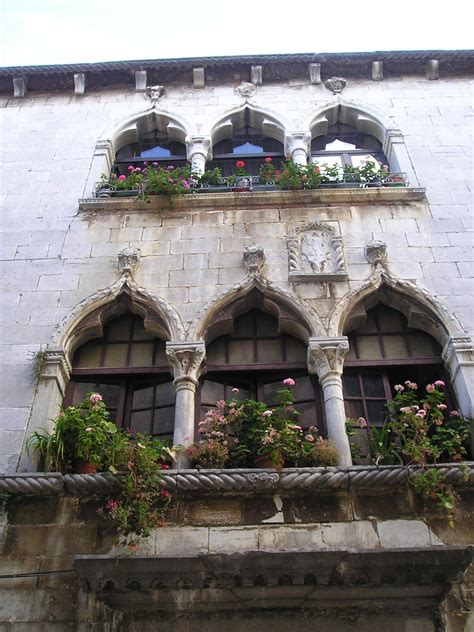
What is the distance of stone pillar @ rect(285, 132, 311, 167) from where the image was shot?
1075 cm

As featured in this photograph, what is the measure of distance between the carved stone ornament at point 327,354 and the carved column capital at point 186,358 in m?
1.29

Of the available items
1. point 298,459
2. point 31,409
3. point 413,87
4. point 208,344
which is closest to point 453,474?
point 298,459

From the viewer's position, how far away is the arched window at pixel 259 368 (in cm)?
790

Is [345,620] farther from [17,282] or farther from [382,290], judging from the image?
[17,282]

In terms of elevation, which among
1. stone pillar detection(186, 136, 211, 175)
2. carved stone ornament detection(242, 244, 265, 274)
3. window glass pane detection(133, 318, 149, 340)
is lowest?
window glass pane detection(133, 318, 149, 340)

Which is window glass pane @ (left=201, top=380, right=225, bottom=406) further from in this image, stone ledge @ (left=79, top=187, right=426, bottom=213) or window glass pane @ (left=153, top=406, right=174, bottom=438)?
stone ledge @ (left=79, top=187, right=426, bottom=213)

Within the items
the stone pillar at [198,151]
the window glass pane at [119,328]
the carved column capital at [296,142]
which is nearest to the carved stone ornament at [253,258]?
the window glass pane at [119,328]

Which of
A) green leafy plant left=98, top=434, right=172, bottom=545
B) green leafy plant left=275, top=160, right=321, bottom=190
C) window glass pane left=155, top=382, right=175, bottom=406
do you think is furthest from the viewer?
green leafy plant left=275, top=160, right=321, bottom=190

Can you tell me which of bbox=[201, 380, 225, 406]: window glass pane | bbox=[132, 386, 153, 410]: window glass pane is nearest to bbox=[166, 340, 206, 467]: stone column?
bbox=[201, 380, 225, 406]: window glass pane

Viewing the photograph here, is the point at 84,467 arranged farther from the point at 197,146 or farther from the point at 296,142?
the point at 296,142

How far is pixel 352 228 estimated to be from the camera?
367 inches

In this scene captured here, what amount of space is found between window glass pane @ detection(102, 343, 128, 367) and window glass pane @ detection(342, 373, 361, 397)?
270cm

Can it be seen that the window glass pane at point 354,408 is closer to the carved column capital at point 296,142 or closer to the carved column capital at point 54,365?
the carved column capital at point 54,365

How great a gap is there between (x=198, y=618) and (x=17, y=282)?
4971 mm
